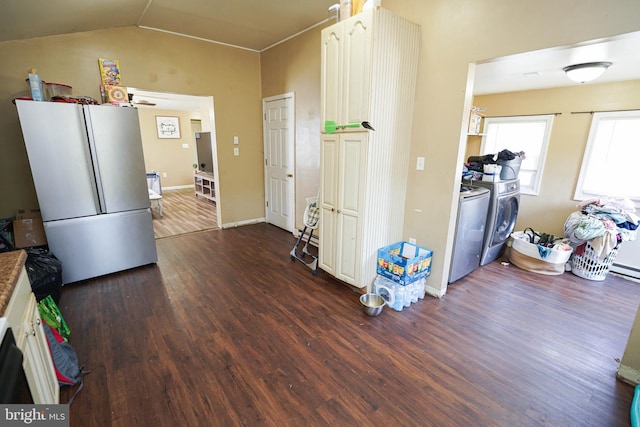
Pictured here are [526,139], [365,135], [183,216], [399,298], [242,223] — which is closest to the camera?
[365,135]

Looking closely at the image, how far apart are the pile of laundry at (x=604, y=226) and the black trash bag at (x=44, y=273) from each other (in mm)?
5151

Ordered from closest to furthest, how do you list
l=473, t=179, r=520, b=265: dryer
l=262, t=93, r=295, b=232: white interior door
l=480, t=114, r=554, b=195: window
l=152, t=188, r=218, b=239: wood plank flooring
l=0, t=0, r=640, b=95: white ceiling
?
l=0, t=0, r=640, b=95: white ceiling → l=473, t=179, r=520, b=265: dryer → l=480, t=114, r=554, b=195: window → l=262, t=93, r=295, b=232: white interior door → l=152, t=188, r=218, b=239: wood plank flooring

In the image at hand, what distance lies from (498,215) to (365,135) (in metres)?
2.09

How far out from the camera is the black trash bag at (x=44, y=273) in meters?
2.33

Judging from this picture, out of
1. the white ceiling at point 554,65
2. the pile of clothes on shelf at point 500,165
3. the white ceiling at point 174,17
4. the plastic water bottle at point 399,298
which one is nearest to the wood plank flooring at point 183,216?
the white ceiling at point 174,17

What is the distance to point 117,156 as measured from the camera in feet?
9.57

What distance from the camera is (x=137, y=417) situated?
1527mm

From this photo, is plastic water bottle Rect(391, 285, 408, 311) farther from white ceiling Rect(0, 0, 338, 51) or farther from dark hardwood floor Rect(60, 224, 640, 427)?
white ceiling Rect(0, 0, 338, 51)

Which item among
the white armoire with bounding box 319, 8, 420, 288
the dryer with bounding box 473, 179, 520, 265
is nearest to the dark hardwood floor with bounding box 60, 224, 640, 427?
the dryer with bounding box 473, 179, 520, 265

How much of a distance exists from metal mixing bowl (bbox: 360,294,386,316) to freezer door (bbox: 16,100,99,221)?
9.31ft

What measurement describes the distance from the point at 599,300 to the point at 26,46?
6.28 meters

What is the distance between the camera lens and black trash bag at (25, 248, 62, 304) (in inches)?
91.8

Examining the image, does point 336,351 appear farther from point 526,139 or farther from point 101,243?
point 526,139

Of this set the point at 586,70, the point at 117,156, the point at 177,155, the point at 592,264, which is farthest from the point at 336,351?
the point at 177,155
